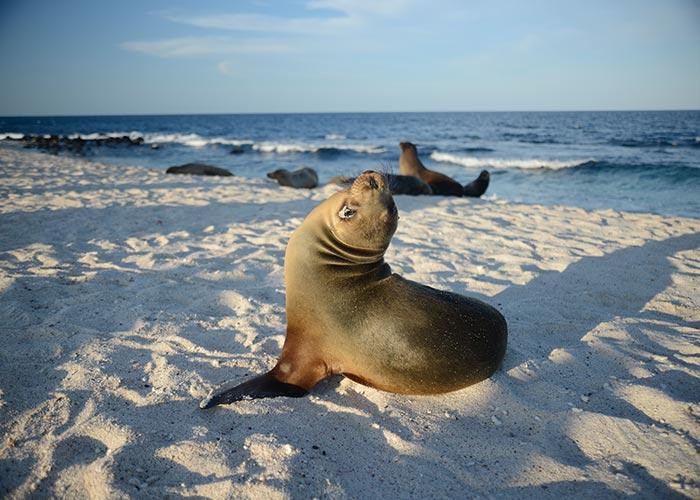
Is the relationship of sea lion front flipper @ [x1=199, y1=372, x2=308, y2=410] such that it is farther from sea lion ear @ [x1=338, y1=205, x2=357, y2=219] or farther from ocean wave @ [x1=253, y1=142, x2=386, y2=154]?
ocean wave @ [x1=253, y1=142, x2=386, y2=154]

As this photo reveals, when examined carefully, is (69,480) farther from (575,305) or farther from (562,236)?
(562,236)

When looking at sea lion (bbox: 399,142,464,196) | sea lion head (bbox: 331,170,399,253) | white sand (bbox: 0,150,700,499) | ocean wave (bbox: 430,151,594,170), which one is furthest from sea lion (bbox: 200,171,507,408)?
ocean wave (bbox: 430,151,594,170)

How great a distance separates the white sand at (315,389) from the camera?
6.35 ft

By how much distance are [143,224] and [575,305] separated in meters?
5.79

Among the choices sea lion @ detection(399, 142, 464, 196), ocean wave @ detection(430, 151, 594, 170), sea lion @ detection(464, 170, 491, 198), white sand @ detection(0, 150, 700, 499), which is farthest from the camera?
ocean wave @ detection(430, 151, 594, 170)

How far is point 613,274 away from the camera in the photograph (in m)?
4.66

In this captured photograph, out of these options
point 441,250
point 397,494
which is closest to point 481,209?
point 441,250

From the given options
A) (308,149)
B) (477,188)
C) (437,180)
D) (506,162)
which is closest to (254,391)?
(437,180)

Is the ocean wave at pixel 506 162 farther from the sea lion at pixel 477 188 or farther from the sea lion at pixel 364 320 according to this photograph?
the sea lion at pixel 364 320

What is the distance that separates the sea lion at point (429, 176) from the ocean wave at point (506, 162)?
802cm

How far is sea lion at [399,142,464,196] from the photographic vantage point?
414 inches

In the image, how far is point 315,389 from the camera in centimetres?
269

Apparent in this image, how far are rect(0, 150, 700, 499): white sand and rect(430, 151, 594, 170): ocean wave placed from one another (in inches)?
482

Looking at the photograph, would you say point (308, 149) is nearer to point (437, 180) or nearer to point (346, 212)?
point (437, 180)
